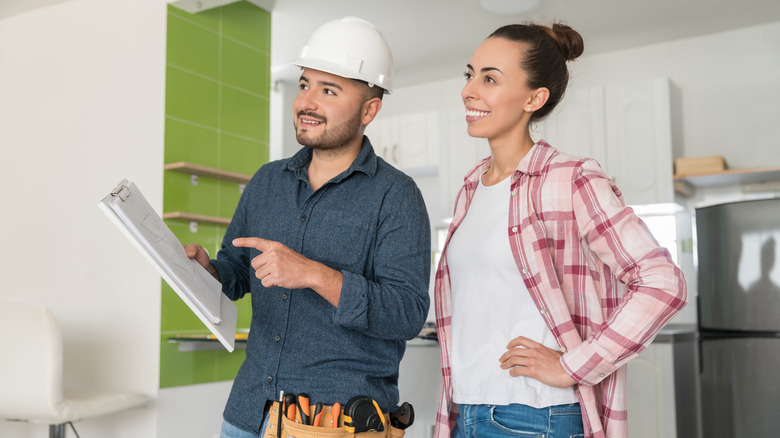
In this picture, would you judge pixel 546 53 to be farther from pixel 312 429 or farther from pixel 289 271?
pixel 312 429

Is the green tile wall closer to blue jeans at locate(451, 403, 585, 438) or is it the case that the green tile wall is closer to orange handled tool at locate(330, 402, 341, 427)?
orange handled tool at locate(330, 402, 341, 427)

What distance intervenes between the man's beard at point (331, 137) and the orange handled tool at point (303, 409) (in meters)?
0.47

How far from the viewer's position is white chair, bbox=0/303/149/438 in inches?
98.7

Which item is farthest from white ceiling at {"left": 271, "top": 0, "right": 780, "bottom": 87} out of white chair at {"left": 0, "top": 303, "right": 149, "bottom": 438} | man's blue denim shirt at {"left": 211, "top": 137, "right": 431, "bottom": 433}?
man's blue denim shirt at {"left": 211, "top": 137, "right": 431, "bottom": 433}

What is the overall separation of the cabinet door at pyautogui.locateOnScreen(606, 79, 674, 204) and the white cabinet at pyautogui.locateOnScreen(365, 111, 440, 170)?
114 centimetres

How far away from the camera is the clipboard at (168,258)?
1.09 m

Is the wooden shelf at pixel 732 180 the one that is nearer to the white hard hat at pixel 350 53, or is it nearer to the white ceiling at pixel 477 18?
the white ceiling at pixel 477 18

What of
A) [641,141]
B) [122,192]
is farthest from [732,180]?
[122,192]

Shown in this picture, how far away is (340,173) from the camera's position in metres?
1.38

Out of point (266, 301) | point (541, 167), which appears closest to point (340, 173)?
point (266, 301)

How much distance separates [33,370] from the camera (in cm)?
252

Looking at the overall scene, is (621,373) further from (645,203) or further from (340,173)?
(645,203)

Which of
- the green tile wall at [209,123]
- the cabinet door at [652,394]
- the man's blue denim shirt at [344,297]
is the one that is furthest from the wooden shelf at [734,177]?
the man's blue denim shirt at [344,297]

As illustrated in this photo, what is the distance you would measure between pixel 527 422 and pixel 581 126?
10.9ft
